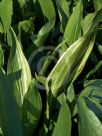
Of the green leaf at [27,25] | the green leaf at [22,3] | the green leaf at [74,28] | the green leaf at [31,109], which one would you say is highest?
the green leaf at [22,3]

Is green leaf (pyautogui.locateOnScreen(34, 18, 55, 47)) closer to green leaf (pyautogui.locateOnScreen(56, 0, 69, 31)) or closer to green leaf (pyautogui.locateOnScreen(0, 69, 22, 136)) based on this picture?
green leaf (pyautogui.locateOnScreen(56, 0, 69, 31))

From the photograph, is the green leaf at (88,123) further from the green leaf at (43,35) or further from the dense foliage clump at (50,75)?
the green leaf at (43,35)

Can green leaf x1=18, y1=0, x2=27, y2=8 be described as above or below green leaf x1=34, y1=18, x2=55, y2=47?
above

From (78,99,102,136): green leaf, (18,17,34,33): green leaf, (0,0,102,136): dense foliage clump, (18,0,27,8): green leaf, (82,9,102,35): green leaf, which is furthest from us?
(18,0,27,8): green leaf

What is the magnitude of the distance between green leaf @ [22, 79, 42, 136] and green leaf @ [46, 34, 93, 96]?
51mm

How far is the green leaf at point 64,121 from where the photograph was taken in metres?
0.68

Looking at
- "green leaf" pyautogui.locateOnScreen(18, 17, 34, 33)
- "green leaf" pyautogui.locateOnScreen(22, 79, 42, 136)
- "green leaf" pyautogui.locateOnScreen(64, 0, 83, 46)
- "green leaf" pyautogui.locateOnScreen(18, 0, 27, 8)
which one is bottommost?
"green leaf" pyautogui.locateOnScreen(22, 79, 42, 136)

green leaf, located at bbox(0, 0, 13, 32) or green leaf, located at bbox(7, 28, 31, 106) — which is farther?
green leaf, located at bbox(0, 0, 13, 32)

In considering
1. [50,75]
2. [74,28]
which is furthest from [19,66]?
[74,28]

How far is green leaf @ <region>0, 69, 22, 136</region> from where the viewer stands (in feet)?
2.56

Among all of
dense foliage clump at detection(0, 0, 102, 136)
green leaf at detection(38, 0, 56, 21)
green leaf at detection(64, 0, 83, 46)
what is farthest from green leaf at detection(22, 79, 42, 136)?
green leaf at detection(38, 0, 56, 21)

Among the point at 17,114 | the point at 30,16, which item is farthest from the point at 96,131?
the point at 30,16

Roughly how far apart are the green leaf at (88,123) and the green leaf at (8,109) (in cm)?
16

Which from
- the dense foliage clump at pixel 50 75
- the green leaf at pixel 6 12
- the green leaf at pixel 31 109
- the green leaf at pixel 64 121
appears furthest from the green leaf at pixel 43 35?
the green leaf at pixel 64 121
